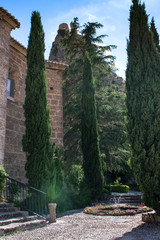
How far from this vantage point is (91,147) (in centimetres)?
1246

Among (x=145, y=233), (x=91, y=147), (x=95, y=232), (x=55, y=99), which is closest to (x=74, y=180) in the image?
(x=91, y=147)

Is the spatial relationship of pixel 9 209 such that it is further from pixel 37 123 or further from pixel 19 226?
pixel 37 123

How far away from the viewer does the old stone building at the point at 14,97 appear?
807cm


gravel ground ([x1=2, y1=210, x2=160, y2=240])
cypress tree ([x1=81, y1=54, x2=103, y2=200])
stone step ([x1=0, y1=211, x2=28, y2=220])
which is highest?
cypress tree ([x1=81, y1=54, x2=103, y2=200])

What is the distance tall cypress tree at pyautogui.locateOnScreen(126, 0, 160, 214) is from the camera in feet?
20.1

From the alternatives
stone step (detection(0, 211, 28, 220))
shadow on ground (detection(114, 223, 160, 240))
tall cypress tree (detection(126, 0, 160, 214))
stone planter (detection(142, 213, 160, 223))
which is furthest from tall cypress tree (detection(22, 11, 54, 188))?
shadow on ground (detection(114, 223, 160, 240))

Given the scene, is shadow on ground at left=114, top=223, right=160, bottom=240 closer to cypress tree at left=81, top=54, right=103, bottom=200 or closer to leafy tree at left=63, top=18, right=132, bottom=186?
cypress tree at left=81, top=54, right=103, bottom=200

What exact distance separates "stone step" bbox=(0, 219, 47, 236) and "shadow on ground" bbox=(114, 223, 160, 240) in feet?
8.05

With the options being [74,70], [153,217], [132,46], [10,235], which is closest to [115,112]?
[74,70]

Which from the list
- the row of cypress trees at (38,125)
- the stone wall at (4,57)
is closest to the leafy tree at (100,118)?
the row of cypress trees at (38,125)

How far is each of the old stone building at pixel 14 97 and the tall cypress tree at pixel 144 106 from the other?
446 cm

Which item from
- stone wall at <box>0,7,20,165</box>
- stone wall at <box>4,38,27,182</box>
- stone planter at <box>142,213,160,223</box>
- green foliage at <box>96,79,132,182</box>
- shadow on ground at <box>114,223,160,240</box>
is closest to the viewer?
shadow on ground at <box>114,223,160,240</box>

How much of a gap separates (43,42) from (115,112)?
7721mm

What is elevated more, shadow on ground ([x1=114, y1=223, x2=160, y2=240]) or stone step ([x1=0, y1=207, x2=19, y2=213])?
stone step ([x1=0, y1=207, x2=19, y2=213])
